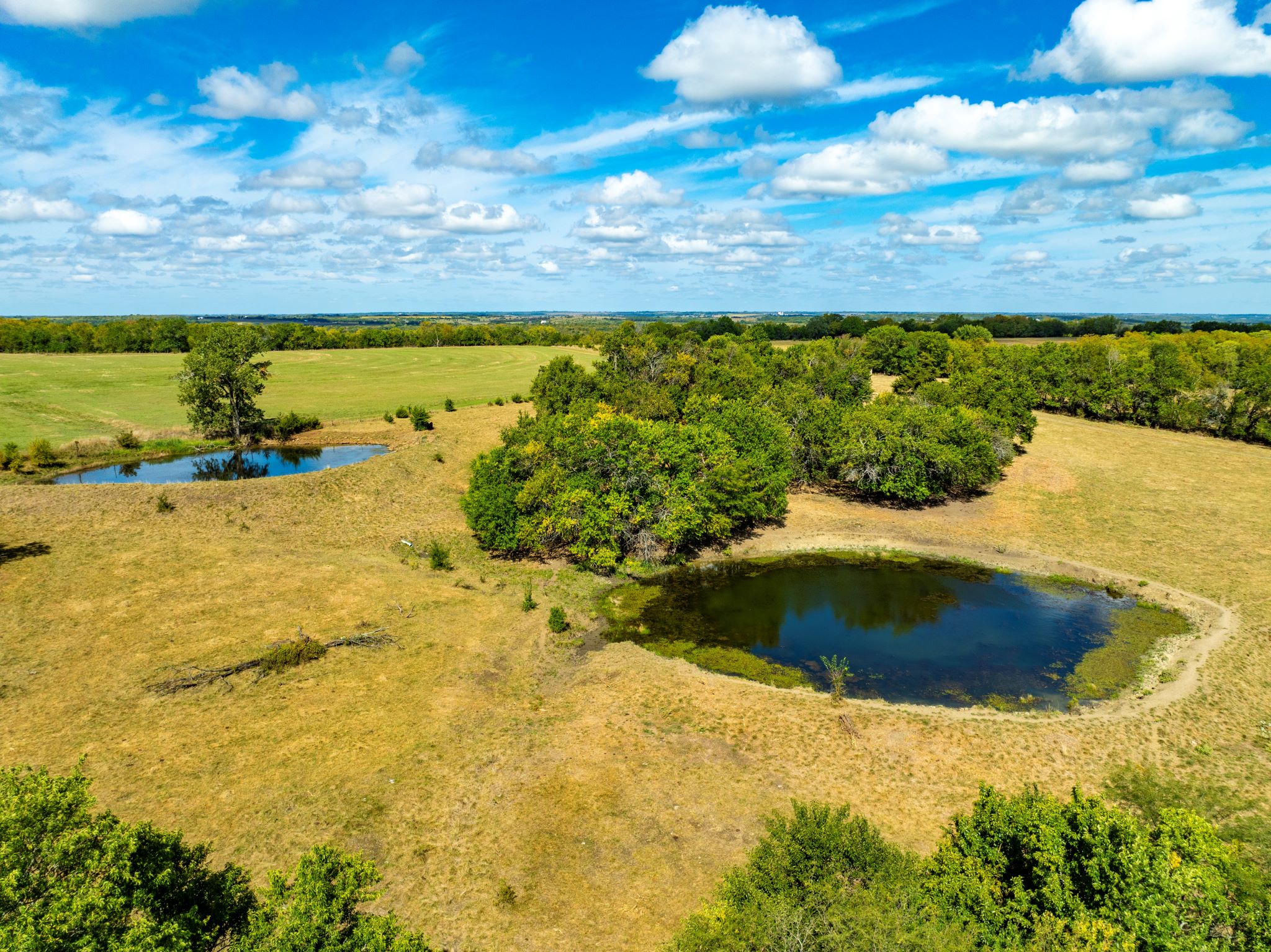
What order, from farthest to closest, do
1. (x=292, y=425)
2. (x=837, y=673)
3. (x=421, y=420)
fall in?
(x=421, y=420) < (x=292, y=425) < (x=837, y=673)

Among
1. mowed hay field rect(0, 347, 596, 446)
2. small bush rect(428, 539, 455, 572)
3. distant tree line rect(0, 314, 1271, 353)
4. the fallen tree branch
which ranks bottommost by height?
the fallen tree branch

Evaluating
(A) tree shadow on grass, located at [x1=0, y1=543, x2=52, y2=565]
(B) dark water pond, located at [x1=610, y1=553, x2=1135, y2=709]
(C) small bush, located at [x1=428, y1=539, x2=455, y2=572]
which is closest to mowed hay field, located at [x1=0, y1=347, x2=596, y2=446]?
(A) tree shadow on grass, located at [x1=0, y1=543, x2=52, y2=565]

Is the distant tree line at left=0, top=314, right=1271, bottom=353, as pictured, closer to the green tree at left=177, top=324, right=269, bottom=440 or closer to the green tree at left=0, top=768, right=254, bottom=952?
the green tree at left=177, top=324, right=269, bottom=440

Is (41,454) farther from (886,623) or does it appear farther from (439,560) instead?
(886,623)

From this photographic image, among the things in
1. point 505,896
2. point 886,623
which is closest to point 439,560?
point 505,896

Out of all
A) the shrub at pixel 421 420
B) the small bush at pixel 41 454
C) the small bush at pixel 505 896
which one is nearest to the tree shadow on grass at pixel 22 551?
the small bush at pixel 41 454

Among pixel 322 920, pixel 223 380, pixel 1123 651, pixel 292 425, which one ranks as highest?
pixel 223 380

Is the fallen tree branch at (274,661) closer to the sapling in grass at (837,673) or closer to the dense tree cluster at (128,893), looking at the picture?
the dense tree cluster at (128,893)
